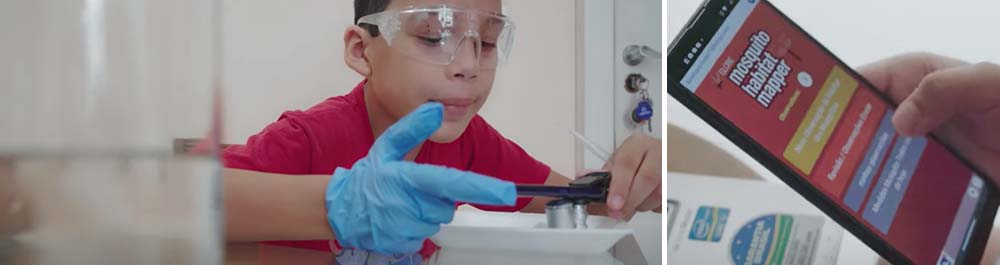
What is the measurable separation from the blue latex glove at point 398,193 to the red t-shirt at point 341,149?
137 millimetres

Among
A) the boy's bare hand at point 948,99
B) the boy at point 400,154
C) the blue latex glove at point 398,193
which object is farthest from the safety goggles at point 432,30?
the boy's bare hand at point 948,99

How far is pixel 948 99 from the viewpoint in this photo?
0.89 meters

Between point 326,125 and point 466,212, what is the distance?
20 cm

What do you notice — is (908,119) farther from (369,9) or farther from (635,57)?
(369,9)

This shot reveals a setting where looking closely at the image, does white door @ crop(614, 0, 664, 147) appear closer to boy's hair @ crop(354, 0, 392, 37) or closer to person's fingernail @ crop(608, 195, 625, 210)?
person's fingernail @ crop(608, 195, 625, 210)

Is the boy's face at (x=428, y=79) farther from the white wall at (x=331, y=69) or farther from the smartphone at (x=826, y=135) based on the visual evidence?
the smartphone at (x=826, y=135)

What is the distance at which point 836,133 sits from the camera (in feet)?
2.81

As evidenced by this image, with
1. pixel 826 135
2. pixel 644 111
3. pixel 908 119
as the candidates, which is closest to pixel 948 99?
pixel 908 119

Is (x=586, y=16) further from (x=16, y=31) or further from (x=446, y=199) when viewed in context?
(x=16, y=31)

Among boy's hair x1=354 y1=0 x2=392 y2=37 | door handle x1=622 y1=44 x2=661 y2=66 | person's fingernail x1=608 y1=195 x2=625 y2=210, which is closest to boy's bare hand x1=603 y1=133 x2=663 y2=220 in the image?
person's fingernail x1=608 y1=195 x2=625 y2=210

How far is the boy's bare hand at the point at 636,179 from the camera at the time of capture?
858 millimetres

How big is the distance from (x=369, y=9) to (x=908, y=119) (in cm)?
73

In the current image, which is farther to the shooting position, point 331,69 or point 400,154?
point 331,69

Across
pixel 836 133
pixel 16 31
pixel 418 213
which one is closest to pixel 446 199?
pixel 418 213
